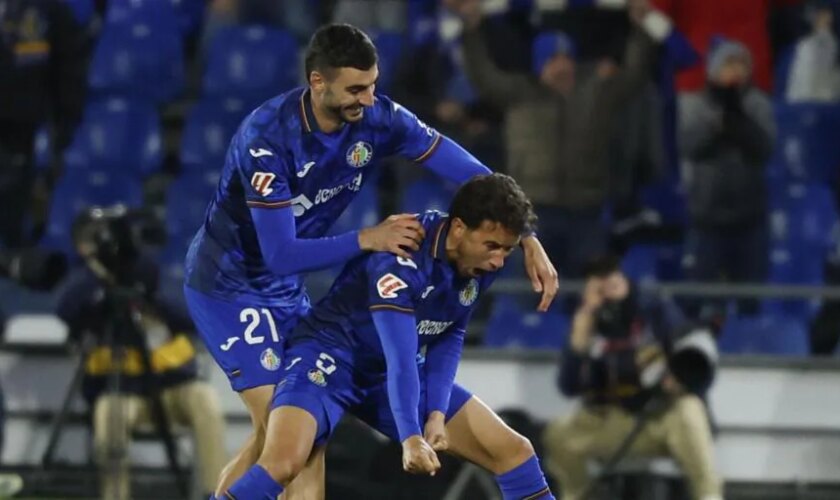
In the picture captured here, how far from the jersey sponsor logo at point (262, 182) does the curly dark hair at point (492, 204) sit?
22.5 inches

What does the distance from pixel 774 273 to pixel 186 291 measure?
4.60 metres

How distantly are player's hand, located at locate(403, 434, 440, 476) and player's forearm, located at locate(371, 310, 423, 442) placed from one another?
39mm

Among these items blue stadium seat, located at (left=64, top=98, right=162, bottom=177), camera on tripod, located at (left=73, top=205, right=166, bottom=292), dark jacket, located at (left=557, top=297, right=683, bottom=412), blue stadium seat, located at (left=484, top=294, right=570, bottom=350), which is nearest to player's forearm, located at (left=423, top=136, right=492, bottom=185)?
camera on tripod, located at (left=73, top=205, right=166, bottom=292)

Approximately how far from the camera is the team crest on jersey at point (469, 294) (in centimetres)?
601

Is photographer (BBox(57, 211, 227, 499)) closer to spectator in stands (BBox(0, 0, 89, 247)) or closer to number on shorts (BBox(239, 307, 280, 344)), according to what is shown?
spectator in stands (BBox(0, 0, 89, 247))

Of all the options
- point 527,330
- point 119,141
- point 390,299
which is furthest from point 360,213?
point 390,299

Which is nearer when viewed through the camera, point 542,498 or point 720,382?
point 542,498

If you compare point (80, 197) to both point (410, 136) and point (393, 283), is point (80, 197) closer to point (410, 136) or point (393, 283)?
point (410, 136)

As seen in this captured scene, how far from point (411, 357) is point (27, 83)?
5677mm

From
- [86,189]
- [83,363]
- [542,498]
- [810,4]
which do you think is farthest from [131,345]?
[810,4]

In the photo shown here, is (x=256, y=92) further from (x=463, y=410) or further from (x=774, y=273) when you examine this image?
(x=463, y=410)

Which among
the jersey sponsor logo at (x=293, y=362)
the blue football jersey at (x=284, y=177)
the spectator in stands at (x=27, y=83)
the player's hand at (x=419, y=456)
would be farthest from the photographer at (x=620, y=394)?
the player's hand at (x=419, y=456)

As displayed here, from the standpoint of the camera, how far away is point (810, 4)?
1130 centimetres

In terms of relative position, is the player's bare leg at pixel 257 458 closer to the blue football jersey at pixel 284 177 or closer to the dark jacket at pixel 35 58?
the blue football jersey at pixel 284 177
